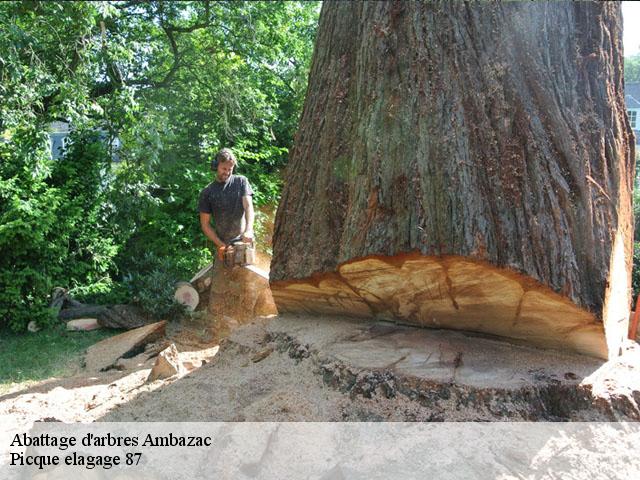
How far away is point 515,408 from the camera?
2.48 m

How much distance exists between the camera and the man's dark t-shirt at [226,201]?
214 inches

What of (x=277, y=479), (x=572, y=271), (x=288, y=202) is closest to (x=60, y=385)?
(x=288, y=202)

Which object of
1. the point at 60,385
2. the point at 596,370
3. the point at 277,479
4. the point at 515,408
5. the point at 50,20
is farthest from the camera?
the point at 50,20

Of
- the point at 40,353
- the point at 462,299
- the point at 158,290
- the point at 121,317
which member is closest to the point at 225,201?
the point at 158,290

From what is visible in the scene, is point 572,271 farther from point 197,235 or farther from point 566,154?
point 197,235

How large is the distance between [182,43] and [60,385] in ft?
20.2

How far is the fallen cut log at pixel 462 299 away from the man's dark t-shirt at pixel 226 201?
2.30 metres

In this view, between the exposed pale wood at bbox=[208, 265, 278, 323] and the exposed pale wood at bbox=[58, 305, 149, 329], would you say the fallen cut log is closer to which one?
the exposed pale wood at bbox=[208, 265, 278, 323]

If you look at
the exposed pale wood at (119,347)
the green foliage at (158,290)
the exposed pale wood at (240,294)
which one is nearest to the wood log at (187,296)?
the green foliage at (158,290)

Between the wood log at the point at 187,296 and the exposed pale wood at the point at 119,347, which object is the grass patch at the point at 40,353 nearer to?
the exposed pale wood at the point at 119,347

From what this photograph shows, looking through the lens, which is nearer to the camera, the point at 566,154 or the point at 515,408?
the point at 515,408

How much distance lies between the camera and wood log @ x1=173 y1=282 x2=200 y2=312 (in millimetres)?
6848

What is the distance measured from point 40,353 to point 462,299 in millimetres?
4591

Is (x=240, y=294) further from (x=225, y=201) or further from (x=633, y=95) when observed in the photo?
(x=633, y=95)
